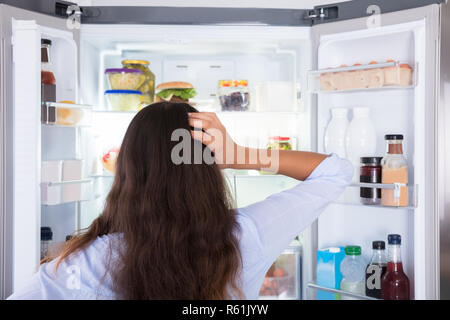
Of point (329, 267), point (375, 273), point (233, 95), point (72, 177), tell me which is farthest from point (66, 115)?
point (375, 273)

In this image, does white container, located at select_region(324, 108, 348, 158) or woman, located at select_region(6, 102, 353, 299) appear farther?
white container, located at select_region(324, 108, 348, 158)

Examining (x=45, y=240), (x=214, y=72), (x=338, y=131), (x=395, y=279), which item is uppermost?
(x=214, y=72)

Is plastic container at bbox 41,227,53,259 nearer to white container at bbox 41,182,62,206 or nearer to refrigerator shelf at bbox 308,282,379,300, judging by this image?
white container at bbox 41,182,62,206

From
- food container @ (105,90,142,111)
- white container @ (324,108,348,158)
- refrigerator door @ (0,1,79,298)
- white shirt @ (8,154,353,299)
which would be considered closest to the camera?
white shirt @ (8,154,353,299)

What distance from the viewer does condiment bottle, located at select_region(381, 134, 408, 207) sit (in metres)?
1.60

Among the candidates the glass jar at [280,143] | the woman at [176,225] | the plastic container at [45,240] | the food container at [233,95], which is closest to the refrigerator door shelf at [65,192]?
the plastic container at [45,240]

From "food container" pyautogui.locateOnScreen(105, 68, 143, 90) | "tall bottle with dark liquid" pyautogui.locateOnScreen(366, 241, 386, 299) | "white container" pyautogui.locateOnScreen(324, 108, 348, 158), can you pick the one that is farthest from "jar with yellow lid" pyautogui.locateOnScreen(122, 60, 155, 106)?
"tall bottle with dark liquid" pyautogui.locateOnScreen(366, 241, 386, 299)

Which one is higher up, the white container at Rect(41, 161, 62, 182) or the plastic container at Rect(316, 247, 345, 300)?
the white container at Rect(41, 161, 62, 182)

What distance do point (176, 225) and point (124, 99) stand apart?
1.28 m

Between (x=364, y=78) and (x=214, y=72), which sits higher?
(x=214, y=72)

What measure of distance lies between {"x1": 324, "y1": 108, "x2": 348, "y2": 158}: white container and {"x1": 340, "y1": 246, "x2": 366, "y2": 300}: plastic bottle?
36cm

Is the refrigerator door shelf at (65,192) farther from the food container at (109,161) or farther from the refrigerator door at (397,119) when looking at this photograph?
the refrigerator door at (397,119)

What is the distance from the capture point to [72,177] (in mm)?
1739

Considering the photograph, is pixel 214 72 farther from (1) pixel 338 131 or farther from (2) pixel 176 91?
(1) pixel 338 131
